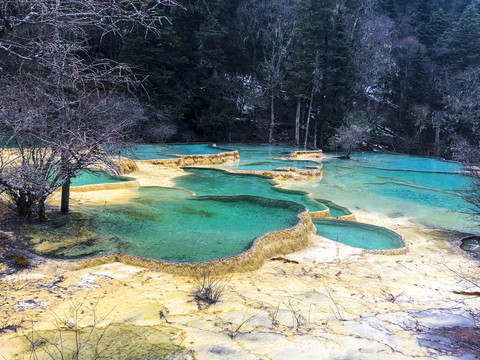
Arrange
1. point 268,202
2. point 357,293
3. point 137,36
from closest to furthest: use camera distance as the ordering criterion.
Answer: point 357,293, point 268,202, point 137,36

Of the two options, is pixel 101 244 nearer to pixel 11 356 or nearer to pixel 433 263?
pixel 11 356

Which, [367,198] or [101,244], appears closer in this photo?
[101,244]

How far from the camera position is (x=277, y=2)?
29812mm

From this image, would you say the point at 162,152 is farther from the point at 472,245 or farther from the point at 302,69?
the point at 302,69

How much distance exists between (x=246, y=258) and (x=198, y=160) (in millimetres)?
11348

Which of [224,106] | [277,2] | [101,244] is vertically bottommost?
[101,244]

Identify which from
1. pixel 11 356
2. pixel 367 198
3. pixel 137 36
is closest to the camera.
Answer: pixel 11 356

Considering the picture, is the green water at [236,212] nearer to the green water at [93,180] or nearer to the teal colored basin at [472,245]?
the green water at [93,180]

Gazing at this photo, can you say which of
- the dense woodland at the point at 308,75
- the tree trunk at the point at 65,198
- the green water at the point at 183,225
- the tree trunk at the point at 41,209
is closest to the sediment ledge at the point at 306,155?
the dense woodland at the point at 308,75

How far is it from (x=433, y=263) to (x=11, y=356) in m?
6.19

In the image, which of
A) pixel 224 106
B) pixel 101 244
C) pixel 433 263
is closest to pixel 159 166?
pixel 101 244

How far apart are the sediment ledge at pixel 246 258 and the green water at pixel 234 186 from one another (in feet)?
9.23

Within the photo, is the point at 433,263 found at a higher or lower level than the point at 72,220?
lower

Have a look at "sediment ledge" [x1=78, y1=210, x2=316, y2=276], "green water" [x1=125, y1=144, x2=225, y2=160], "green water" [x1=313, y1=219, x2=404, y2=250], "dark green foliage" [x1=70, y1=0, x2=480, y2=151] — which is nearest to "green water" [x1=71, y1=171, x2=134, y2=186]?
"green water" [x1=125, y1=144, x2=225, y2=160]
